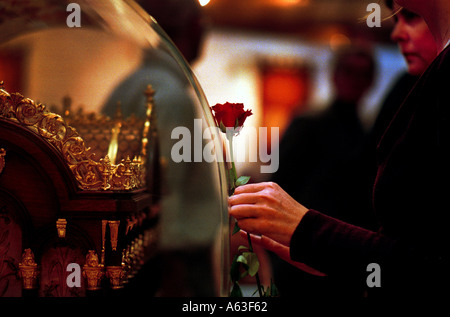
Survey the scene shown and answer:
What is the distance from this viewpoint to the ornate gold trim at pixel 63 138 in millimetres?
794

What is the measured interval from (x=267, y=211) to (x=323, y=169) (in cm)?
99

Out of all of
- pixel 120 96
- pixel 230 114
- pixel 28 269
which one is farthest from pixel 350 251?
pixel 120 96

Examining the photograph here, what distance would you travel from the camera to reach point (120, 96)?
1480mm

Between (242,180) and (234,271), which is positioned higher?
(242,180)

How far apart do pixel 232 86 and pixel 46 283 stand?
12.1 ft

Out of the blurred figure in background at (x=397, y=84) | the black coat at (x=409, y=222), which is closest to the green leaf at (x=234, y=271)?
the black coat at (x=409, y=222)

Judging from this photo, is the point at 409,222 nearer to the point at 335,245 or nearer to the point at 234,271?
the point at 335,245

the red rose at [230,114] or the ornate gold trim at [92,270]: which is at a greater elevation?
the red rose at [230,114]

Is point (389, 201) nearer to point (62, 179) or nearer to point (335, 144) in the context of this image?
point (62, 179)

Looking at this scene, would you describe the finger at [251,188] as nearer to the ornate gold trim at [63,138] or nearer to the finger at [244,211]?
the finger at [244,211]

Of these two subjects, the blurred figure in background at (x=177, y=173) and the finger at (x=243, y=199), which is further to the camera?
the blurred figure in background at (x=177, y=173)

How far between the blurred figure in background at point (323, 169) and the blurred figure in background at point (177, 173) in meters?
0.36

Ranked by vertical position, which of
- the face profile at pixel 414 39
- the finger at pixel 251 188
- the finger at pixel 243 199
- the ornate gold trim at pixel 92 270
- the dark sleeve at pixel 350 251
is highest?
the face profile at pixel 414 39

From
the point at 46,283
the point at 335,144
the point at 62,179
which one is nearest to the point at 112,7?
the point at 62,179
